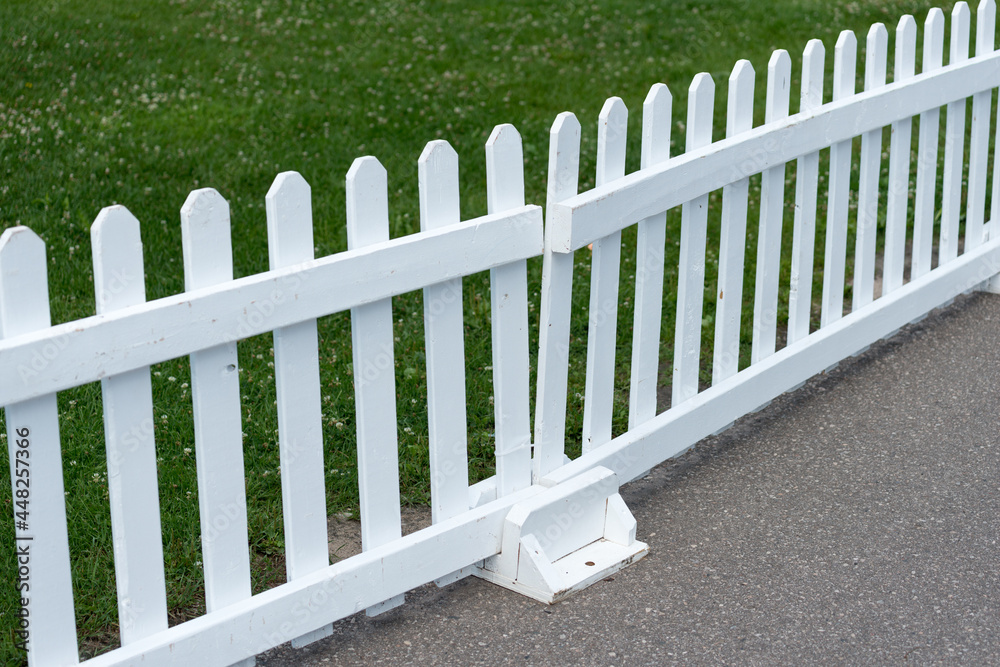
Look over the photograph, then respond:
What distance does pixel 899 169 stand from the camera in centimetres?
430

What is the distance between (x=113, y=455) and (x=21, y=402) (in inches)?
8.9

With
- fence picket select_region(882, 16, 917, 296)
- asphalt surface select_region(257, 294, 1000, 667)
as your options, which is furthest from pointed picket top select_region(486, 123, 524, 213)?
fence picket select_region(882, 16, 917, 296)

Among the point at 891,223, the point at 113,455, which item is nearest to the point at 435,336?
the point at 113,455

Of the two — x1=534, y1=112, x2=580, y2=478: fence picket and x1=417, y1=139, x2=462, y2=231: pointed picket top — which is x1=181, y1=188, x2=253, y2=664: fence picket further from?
x1=534, y1=112, x2=580, y2=478: fence picket

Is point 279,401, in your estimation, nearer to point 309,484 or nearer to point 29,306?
point 309,484

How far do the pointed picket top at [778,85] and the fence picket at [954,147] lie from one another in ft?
3.72

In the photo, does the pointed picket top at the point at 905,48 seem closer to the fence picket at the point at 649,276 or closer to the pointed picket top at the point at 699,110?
the pointed picket top at the point at 699,110

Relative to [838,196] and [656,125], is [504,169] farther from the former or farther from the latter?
[838,196]

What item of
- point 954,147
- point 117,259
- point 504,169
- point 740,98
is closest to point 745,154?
point 740,98

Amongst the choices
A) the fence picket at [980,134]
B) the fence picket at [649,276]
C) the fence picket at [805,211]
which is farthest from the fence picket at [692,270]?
the fence picket at [980,134]

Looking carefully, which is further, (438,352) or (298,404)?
(438,352)

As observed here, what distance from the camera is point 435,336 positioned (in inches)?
111

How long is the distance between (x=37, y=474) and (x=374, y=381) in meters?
0.78

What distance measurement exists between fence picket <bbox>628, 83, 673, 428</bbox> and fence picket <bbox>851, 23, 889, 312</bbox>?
3.60 feet
